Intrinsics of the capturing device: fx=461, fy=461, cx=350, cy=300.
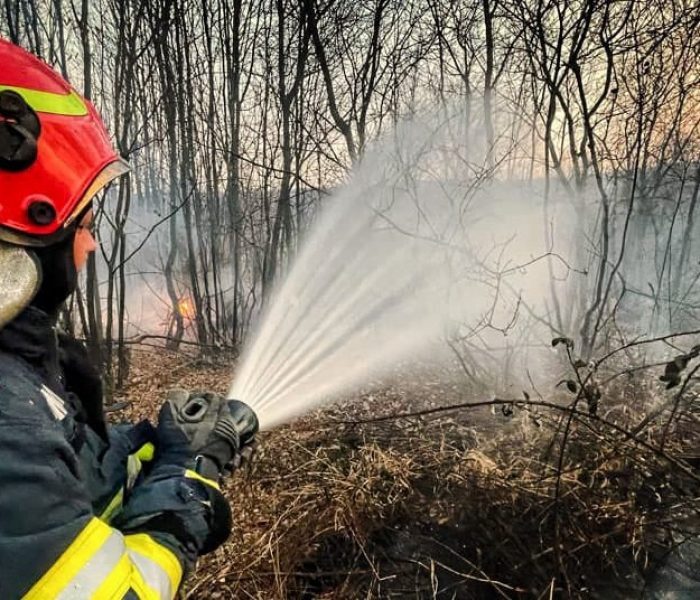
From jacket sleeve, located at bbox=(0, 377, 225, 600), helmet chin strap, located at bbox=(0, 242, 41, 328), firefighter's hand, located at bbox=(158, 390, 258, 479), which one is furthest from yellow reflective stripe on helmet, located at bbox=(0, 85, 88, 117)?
firefighter's hand, located at bbox=(158, 390, 258, 479)

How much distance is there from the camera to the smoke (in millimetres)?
4344

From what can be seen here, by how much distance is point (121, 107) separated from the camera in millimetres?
6676

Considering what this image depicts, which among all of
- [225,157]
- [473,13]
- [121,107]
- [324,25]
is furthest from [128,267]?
[473,13]

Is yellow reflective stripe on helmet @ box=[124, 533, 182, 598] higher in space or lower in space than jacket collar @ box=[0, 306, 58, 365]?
lower

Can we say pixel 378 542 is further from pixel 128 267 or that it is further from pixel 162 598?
pixel 128 267

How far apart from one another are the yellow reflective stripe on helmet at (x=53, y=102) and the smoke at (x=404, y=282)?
1485mm

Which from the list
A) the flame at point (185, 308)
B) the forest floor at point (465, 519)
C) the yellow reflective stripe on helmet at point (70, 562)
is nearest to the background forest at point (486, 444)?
the forest floor at point (465, 519)

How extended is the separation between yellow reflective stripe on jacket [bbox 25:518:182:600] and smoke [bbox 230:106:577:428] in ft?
4.19

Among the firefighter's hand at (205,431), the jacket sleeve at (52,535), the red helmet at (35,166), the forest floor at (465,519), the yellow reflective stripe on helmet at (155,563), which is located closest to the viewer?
the jacket sleeve at (52,535)

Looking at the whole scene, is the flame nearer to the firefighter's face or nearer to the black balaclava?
the firefighter's face

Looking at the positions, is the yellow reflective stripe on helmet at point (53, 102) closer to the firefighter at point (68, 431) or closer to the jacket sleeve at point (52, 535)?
the firefighter at point (68, 431)

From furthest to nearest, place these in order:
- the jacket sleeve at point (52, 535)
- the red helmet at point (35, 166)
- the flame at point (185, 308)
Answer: the flame at point (185, 308) < the red helmet at point (35, 166) < the jacket sleeve at point (52, 535)

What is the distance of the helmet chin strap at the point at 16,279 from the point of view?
1.05 metres

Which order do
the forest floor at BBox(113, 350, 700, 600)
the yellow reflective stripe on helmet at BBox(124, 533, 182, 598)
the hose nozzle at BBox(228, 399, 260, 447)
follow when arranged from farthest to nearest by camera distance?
the forest floor at BBox(113, 350, 700, 600)
the hose nozzle at BBox(228, 399, 260, 447)
the yellow reflective stripe on helmet at BBox(124, 533, 182, 598)
